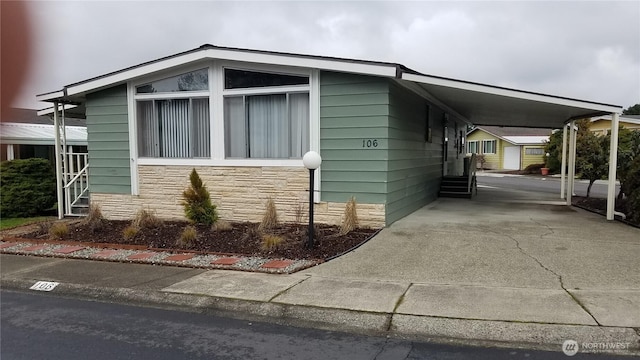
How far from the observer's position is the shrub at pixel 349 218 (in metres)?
7.94

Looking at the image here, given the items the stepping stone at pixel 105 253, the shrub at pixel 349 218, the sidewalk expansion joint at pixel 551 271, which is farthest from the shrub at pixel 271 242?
the sidewalk expansion joint at pixel 551 271

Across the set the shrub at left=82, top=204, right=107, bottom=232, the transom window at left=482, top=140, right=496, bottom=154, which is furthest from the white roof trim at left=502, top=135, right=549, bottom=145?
the shrub at left=82, top=204, right=107, bottom=232

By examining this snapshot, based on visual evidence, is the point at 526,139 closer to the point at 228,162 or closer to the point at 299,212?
the point at 299,212

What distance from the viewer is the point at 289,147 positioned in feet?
29.1

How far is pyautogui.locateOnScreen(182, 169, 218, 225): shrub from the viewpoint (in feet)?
27.9

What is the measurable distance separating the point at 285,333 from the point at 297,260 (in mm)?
2384

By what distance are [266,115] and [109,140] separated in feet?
13.3

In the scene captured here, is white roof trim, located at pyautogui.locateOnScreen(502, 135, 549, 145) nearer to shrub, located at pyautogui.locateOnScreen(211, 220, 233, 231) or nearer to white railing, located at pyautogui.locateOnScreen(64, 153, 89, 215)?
shrub, located at pyautogui.locateOnScreen(211, 220, 233, 231)

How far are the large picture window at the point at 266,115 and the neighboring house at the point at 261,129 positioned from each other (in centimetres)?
2

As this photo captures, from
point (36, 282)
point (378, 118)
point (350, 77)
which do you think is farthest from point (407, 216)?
point (36, 282)

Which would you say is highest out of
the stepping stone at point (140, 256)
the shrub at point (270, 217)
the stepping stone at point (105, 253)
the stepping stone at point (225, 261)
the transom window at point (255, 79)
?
the transom window at point (255, 79)

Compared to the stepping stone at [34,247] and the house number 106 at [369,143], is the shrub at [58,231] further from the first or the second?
the house number 106 at [369,143]

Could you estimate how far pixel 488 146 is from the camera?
40.9m

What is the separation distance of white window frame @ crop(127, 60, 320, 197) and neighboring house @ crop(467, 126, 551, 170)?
32.1 m
